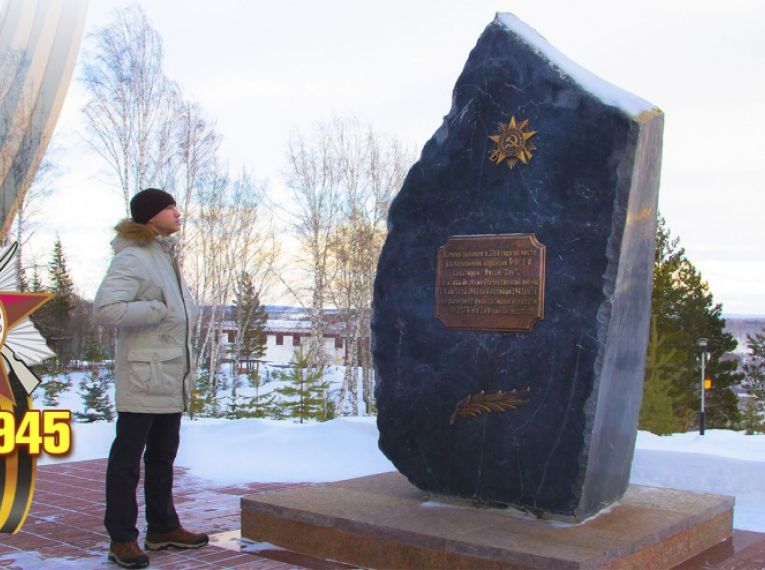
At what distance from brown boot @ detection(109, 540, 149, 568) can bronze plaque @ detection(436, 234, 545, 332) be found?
1918mm

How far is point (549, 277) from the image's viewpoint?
4035 millimetres

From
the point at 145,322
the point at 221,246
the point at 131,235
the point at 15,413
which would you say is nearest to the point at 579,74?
the point at 131,235

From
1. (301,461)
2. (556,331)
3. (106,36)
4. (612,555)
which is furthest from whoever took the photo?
(106,36)

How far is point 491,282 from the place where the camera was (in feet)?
13.9

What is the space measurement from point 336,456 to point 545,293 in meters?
3.65

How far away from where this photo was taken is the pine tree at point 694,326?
94.0ft

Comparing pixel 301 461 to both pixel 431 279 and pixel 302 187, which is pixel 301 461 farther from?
pixel 302 187

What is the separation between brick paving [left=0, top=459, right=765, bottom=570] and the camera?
3871mm

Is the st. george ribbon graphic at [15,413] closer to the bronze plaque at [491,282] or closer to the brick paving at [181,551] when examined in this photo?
the brick paving at [181,551]

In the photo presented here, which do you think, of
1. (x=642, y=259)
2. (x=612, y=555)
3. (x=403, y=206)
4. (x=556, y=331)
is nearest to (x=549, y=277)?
(x=556, y=331)

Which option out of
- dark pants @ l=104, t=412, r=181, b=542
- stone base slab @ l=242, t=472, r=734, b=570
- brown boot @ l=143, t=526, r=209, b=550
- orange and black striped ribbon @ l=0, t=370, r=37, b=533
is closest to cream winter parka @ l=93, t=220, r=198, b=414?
dark pants @ l=104, t=412, r=181, b=542

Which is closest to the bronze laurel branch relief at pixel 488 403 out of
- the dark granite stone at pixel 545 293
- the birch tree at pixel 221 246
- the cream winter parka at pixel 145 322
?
→ the dark granite stone at pixel 545 293

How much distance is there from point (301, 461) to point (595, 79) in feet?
13.8

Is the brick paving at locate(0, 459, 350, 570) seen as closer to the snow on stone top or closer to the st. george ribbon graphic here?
the st. george ribbon graphic
